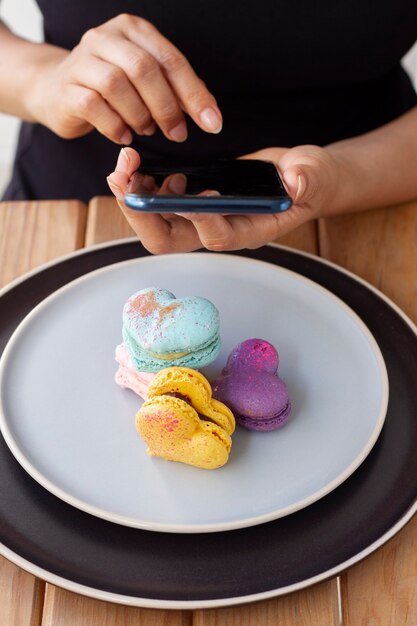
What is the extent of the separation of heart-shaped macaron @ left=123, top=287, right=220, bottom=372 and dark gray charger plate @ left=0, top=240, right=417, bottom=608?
0.45 feet

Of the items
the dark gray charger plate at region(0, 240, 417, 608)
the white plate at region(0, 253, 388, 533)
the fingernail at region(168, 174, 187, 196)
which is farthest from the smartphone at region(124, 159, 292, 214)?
the dark gray charger plate at region(0, 240, 417, 608)

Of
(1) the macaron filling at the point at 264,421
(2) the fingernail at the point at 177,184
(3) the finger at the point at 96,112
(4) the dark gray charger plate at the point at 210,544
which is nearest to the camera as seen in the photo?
(4) the dark gray charger plate at the point at 210,544

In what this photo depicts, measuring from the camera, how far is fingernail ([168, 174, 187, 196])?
2.37ft

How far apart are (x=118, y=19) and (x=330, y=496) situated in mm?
587

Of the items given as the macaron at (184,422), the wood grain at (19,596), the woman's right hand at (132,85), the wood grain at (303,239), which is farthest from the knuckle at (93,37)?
the wood grain at (19,596)

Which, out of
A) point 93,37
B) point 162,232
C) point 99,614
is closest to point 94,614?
point 99,614

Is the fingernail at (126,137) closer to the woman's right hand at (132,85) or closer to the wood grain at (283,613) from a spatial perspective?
the woman's right hand at (132,85)

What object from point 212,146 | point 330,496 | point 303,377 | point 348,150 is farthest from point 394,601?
point 212,146

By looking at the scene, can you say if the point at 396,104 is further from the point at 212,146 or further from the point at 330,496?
the point at 330,496

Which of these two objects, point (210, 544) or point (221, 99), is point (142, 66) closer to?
point (221, 99)

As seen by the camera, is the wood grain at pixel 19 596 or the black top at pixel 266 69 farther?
the black top at pixel 266 69

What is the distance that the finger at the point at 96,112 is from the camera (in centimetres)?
83

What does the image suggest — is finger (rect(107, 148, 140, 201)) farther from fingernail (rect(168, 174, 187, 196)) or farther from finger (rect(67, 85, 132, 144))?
finger (rect(67, 85, 132, 144))

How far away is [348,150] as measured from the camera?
37.1 inches
